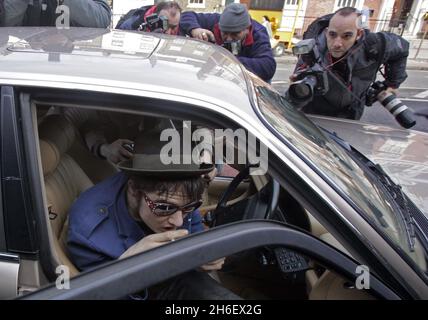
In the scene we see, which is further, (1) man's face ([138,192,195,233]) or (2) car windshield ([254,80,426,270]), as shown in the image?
(1) man's face ([138,192,195,233])

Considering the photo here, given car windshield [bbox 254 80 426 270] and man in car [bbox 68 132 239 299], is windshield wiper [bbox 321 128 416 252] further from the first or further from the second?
man in car [bbox 68 132 239 299]

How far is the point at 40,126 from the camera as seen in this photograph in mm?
1536

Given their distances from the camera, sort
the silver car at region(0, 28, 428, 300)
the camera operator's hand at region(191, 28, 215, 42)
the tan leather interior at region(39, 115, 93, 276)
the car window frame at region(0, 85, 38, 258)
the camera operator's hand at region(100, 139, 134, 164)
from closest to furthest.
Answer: the silver car at region(0, 28, 428, 300) → the car window frame at region(0, 85, 38, 258) → the tan leather interior at region(39, 115, 93, 276) → the camera operator's hand at region(100, 139, 134, 164) → the camera operator's hand at region(191, 28, 215, 42)

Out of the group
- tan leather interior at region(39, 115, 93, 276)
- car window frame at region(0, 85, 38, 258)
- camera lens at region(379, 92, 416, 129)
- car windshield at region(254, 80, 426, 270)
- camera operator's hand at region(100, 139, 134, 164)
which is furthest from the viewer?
camera lens at region(379, 92, 416, 129)

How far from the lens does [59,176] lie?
1619 millimetres

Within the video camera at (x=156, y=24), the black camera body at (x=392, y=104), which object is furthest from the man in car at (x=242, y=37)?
the black camera body at (x=392, y=104)

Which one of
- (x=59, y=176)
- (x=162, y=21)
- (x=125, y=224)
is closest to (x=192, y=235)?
(x=125, y=224)

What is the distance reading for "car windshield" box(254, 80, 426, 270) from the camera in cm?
120

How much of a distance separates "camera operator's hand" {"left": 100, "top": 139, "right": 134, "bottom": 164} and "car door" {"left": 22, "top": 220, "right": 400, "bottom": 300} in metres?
1.07

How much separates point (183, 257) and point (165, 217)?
1.54ft

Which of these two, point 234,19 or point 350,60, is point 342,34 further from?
point 234,19

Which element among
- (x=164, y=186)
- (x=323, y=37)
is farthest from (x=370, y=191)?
(x=323, y=37)

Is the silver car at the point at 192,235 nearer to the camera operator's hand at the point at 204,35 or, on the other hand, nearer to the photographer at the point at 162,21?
the camera operator's hand at the point at 204,35

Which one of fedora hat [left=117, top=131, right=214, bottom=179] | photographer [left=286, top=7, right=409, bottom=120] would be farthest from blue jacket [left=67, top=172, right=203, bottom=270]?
photographer [left=286, top=7, right=409, bottom=120]
